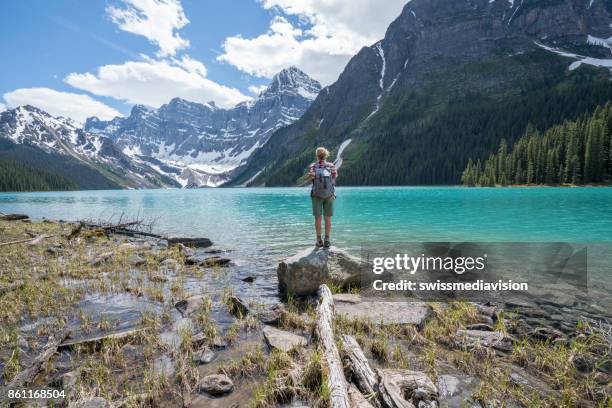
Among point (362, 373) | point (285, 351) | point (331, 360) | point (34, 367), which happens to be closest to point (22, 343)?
point (34, 367)

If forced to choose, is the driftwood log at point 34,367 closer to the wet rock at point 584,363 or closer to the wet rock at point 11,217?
the wet rock at point 584,363

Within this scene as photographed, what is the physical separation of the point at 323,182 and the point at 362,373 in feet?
26.1

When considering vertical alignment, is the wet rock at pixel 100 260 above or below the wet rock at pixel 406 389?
below

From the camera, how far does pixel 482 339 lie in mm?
8188

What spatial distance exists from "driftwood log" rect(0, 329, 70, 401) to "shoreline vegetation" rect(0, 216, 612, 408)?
3 centimetres

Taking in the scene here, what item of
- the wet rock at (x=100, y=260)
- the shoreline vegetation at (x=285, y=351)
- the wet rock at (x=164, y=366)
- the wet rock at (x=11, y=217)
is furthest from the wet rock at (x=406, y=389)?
the wet rock at (x=11, y=217)

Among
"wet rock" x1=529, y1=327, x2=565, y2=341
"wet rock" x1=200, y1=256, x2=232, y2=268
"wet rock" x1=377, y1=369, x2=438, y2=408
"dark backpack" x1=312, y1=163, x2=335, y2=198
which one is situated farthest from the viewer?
"wet rock" x1=200, y1=256, x2=232, y2=268

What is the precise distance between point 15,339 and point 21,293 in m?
4.54

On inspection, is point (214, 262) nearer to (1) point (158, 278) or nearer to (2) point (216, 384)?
(1) point (158, 278)

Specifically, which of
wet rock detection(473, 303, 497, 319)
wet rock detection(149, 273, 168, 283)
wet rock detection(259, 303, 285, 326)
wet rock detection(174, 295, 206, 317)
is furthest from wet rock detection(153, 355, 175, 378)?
wet rock detection(473, 303, 497, 319)

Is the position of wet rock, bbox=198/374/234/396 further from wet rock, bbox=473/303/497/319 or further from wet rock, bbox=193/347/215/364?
wet rock, bbox=473/303/497/319

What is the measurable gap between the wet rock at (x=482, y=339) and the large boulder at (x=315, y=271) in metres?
5.07

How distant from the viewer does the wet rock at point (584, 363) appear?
7026 millimetres

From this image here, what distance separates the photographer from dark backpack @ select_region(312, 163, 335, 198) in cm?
1266
